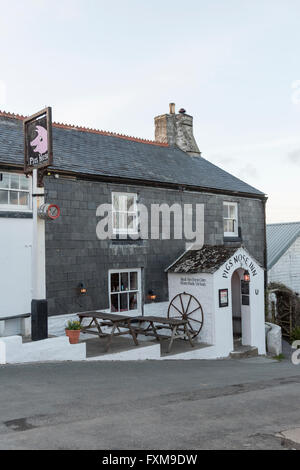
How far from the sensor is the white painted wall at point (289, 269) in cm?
2284

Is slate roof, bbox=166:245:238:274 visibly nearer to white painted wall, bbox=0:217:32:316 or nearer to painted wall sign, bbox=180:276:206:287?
painted wall sign, bbox=180:276:206:287

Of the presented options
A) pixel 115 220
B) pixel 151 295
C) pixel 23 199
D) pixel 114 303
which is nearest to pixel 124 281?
pixel 114 303

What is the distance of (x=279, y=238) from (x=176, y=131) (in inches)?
361

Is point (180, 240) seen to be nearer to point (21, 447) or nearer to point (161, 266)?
point (161, 266)

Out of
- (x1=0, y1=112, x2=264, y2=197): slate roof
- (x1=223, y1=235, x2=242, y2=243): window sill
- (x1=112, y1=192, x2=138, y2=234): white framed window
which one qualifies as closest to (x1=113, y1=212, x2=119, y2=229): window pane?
(x1=112, y1=192, x2=138, y2=234): white framed window

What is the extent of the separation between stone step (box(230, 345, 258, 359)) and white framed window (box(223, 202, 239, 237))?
15.3 feet

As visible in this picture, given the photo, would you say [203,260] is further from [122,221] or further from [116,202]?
[116,202]

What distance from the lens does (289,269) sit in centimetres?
2369

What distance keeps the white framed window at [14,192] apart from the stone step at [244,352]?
8127mm

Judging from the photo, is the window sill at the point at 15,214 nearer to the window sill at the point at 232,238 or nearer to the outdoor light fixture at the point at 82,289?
the outdoor light fixture at the point at 82,289

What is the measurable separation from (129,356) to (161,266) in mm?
4330

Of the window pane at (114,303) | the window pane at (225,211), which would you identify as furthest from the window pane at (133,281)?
the window pane at (225,211)

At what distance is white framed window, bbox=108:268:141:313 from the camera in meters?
14.5

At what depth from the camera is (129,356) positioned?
12.1 metres
